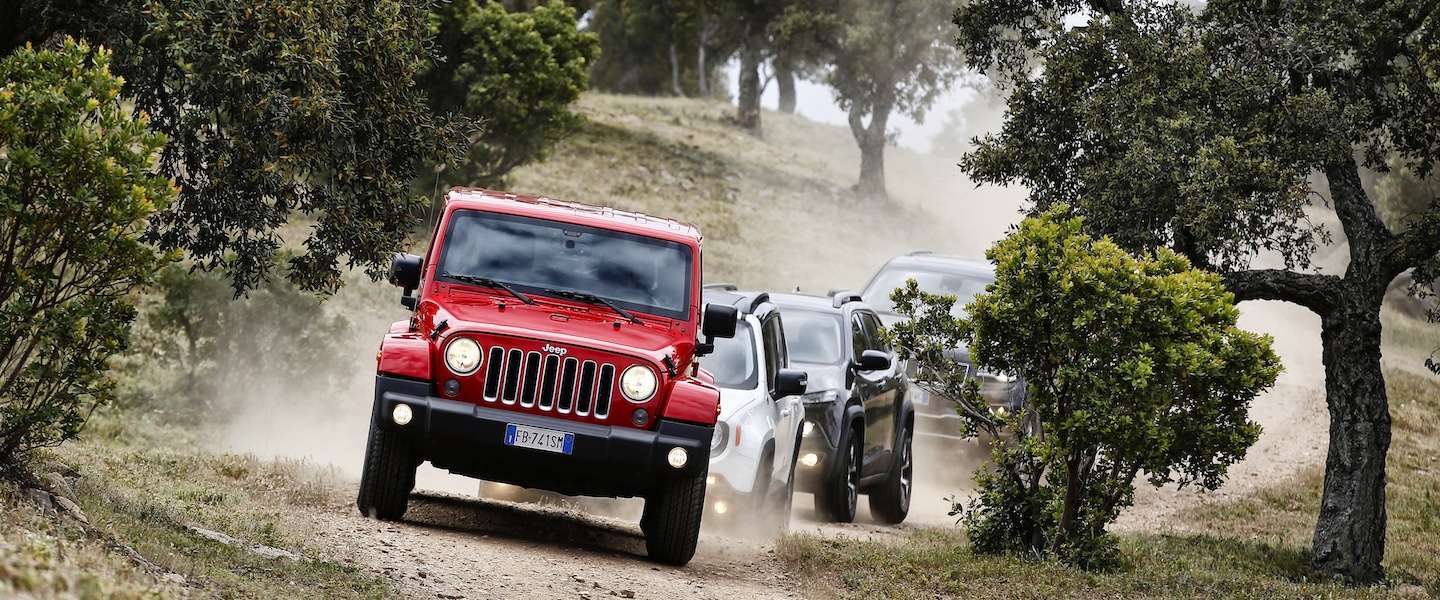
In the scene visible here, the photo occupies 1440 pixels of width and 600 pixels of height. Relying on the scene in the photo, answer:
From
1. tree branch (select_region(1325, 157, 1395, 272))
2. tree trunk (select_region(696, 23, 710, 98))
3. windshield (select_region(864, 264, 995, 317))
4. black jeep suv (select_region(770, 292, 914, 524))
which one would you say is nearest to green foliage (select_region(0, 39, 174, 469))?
black jeep suv (select_region(770, 292, 914, 524))

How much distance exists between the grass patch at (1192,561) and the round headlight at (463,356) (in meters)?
2.73

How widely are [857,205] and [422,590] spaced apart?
42871 millimetres

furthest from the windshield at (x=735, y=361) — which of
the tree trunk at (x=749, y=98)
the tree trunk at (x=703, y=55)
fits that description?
the tree trunk at (x=703, y=55)

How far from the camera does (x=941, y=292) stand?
62.2 feet

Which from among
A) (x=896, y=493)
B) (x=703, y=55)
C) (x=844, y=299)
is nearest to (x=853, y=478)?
(x=896, y=493)

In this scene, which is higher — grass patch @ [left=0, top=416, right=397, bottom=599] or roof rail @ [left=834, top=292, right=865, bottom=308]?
roof rail @ [left=834, top=292, right=865, bottom=308]

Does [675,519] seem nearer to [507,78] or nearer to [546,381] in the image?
[546,381]

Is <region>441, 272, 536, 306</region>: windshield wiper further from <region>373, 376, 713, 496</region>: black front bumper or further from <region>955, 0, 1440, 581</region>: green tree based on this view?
<region>955, 0, 1440, 581</region>: green tree

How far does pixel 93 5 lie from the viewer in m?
11.9

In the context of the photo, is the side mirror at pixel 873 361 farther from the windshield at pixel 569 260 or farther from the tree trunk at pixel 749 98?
the tree trunk at pixel 749 98

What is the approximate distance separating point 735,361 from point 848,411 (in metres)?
1.53

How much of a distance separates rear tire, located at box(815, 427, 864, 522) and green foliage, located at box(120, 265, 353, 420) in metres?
9.72

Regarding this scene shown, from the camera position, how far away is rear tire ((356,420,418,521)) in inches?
384

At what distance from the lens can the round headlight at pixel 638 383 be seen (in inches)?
375
